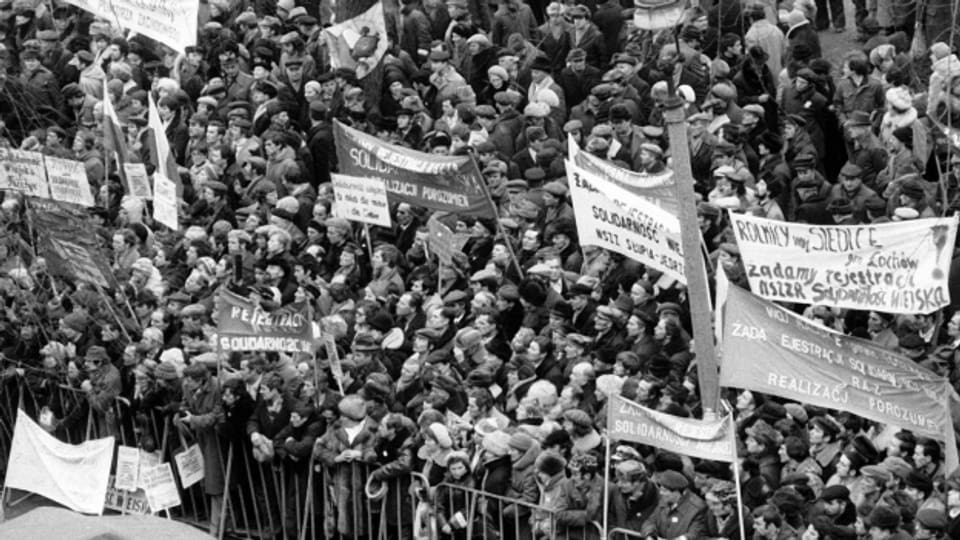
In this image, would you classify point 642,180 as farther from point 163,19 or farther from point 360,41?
point 163,19

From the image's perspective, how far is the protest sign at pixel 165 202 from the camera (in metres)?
28.2

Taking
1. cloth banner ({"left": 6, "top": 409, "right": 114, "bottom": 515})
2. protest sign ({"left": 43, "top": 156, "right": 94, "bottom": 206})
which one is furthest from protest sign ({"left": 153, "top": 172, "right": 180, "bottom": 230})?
cloth banner ({"left": 6, "top": 409, "right": 114, "bottom": 515})

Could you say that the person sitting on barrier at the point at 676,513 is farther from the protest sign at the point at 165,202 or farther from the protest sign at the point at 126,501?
the protest sign at the point at 165,202

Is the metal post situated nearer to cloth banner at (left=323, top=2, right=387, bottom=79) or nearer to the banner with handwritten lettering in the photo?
the banner with handwritten lettering

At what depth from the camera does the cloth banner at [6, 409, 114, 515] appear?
2492 cm

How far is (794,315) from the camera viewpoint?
2059 cm

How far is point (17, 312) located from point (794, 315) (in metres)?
10.3

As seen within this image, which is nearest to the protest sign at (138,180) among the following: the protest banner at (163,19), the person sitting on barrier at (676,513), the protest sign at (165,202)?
the protest sign at (165,202)

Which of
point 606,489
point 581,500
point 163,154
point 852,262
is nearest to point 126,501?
point 163,154

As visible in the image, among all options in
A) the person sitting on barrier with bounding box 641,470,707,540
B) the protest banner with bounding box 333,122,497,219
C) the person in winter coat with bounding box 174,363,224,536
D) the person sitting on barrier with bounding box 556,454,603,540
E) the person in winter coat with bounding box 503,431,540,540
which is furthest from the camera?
the protest banner with bounding box 333,122,497,219

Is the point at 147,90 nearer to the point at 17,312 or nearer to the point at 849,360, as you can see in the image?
the point at 17,312

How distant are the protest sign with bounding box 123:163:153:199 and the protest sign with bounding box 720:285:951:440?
10423 mm

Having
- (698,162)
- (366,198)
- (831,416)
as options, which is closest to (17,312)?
(366,198)

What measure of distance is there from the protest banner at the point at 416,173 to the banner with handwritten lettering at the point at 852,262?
4.90 metres
